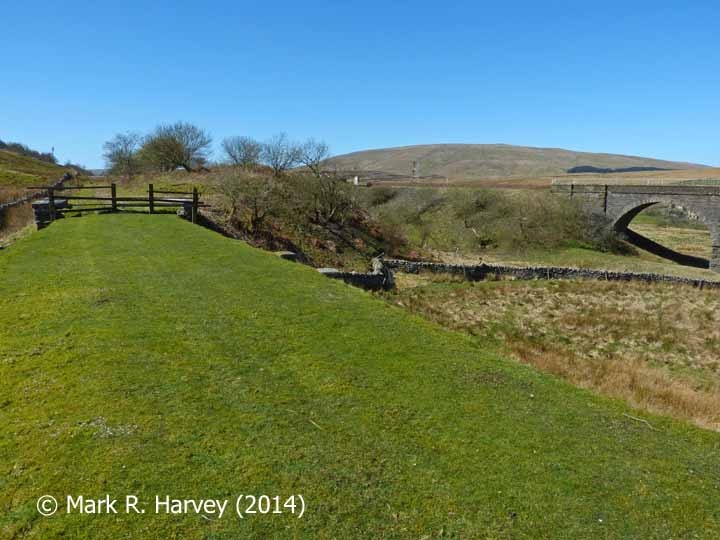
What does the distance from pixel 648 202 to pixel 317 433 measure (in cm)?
4983

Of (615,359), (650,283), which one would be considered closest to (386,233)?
(650,283)

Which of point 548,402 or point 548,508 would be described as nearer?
point 548,508

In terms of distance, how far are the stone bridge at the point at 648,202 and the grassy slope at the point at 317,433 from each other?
42636 mm

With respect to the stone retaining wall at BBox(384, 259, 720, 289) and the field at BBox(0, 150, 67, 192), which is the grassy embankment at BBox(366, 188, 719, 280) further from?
the field at BBox(0, 150, 67, 192)

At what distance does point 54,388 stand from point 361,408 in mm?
3885

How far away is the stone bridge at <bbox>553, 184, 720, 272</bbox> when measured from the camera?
41125 millimetres

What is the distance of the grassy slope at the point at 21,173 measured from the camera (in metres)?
48.8

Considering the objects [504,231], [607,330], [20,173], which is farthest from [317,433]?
[20,173]

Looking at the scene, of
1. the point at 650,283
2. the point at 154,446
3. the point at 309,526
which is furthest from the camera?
the point at 650,283

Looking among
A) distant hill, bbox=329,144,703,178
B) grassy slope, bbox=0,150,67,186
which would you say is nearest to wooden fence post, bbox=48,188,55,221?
grassy slope, bbox=0,150,67,186

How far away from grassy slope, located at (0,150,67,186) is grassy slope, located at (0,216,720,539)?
4571 centimetres

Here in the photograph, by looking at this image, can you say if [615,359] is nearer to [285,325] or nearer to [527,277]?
[285,325]

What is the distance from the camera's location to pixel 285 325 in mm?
9141

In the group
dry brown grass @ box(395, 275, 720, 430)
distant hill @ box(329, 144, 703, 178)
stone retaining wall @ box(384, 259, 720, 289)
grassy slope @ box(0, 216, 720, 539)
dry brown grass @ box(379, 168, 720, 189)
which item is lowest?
dry brown grass @ box(395, 275, 720, 430)
